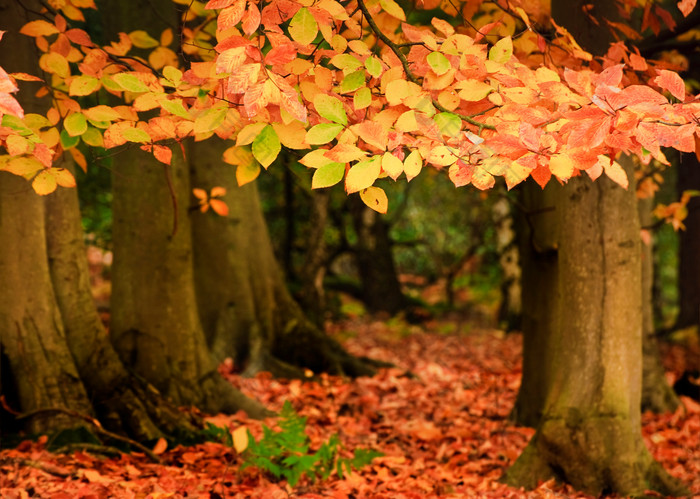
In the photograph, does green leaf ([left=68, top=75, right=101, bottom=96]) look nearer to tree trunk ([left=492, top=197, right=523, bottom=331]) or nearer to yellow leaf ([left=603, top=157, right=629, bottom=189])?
yellow leaf ([left=603, top=157, right=629, bottom=189])

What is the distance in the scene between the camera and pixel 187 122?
117 inches

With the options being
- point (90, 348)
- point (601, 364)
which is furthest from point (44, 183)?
point (601, 364)

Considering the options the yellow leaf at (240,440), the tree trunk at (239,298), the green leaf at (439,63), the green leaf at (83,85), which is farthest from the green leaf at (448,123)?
the tree trunk at (239,298)

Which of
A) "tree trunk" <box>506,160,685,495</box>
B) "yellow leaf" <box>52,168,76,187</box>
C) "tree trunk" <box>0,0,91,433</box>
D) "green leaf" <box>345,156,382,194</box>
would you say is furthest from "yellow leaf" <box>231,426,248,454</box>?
"green leaf" <box>345,156,382,194</box>

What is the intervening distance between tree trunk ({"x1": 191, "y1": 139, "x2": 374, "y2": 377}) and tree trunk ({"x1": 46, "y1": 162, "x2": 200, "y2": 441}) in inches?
99.7

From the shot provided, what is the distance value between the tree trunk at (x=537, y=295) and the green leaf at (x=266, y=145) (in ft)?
11.1

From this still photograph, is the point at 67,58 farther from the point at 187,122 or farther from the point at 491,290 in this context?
the point at 491,290

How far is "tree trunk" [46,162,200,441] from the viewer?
469cm

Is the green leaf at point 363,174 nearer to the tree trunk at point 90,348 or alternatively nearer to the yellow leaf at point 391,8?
the yellow leaf at point 391,8

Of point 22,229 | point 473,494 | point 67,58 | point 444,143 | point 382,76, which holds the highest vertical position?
point 67,58

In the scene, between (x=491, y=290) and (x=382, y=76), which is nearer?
(x=382, y=76)

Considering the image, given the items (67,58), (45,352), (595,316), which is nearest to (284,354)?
(45,352)

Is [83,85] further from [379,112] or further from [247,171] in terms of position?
[379,112]

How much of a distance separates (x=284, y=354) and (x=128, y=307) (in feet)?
9.20
